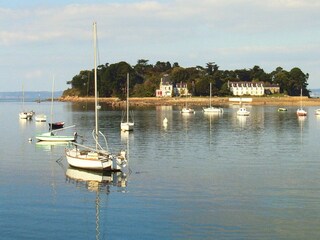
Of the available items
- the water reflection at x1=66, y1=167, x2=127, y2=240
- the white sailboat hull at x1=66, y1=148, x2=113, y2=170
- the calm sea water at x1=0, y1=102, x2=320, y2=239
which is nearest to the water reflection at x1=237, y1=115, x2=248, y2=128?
the calm sea water at x1=0, y1=102, x2=320, y2=239

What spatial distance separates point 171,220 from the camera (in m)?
24.6

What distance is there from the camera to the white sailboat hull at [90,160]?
3619 centimetres

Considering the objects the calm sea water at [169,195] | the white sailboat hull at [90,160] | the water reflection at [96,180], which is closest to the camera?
the calm sea water at [169,195]

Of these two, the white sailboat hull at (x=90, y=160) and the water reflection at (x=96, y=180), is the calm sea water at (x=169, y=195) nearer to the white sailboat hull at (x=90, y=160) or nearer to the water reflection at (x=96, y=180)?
the water reflection at (x=96, y=180)

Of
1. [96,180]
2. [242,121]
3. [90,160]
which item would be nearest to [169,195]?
[96,180]

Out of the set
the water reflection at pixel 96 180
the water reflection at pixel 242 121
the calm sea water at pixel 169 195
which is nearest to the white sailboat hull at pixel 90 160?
the water reflection at pixel 96 180

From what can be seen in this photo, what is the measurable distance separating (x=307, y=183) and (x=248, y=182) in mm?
3744

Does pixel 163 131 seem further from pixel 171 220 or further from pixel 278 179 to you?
pixel 171 220

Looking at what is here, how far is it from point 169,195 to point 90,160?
29.1ft

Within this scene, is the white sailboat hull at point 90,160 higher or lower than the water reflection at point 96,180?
higher

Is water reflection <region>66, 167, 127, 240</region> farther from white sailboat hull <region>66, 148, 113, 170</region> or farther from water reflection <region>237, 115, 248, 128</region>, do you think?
A: water reflection <region>237, 115, 248, 128</region>

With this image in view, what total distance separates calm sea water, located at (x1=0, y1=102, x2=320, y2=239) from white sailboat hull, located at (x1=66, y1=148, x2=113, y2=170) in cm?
62

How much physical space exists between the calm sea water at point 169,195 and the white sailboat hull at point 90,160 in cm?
62

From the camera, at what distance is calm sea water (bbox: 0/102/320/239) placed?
76.4 ft
